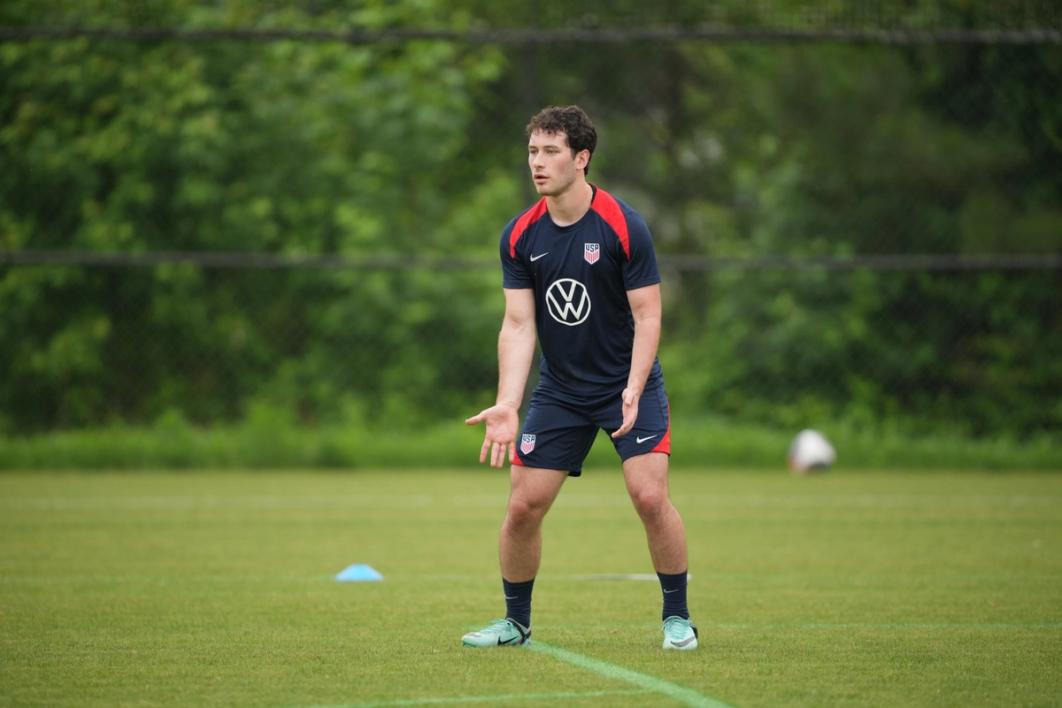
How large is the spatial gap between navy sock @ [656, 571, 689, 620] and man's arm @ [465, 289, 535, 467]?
0.78 meters

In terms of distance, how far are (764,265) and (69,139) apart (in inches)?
284

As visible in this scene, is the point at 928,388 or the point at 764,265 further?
the point at 928,388

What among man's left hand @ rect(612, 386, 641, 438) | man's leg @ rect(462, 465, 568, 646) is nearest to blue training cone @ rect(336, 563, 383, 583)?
man's leg @ rect(462, 465, 568, 646)

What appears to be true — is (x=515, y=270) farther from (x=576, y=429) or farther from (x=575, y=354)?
(x=576, y=429)

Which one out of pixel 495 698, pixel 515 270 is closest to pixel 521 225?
pixel 515 270

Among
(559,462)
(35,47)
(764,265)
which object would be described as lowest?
(559,462)

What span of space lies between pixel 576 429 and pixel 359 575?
86.8 inches

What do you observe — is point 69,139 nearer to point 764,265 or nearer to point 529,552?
point 764,265

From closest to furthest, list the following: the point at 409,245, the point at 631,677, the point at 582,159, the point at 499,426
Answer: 1. the point at 631,677
2. the point at 499,426
3. the point at 582,159
4. the point at 409,245

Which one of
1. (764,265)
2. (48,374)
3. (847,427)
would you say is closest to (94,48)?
(48,374)

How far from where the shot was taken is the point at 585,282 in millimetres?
5266

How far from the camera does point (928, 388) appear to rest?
15.0 m

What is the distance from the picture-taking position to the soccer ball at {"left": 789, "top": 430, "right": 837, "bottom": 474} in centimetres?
1348

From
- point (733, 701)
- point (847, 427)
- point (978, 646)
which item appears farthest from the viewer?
point (847, 427)
